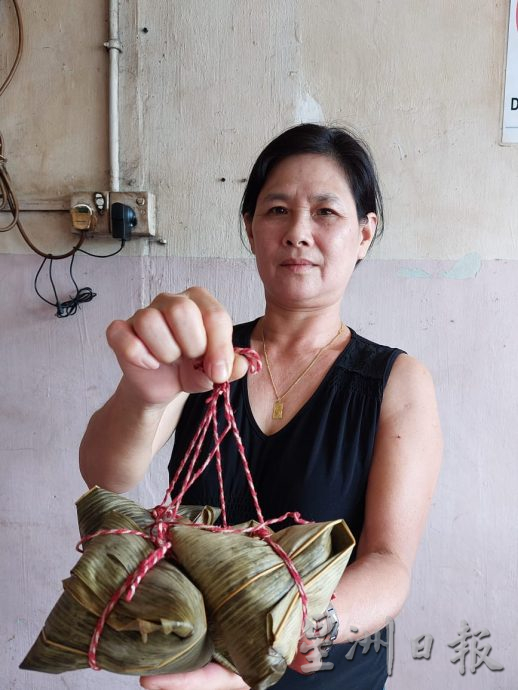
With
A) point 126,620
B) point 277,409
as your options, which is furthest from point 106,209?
point 126,620

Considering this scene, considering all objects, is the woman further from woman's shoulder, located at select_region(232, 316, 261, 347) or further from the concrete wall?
the concrete wall

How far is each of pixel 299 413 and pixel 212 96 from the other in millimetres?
978

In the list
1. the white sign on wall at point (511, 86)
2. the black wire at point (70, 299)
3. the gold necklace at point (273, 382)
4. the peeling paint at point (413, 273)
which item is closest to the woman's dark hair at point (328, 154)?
the gold necklace at point (273, 382)

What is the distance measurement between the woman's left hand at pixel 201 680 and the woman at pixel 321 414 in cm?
17

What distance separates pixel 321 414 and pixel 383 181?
80 centimetres

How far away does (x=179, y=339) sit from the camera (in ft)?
2.03

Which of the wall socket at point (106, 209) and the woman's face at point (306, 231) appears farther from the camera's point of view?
the wall socket at point (106, 209)

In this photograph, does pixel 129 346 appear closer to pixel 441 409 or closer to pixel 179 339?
pixel 179 339

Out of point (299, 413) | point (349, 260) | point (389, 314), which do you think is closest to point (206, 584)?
point (299, 413)

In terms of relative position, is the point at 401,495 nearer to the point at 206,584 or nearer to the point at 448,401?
the point at 206,584

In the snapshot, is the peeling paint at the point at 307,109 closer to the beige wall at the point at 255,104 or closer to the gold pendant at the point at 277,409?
the beige wall at the point at 255,104

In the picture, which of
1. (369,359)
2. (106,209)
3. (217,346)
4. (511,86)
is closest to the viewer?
(217,346)

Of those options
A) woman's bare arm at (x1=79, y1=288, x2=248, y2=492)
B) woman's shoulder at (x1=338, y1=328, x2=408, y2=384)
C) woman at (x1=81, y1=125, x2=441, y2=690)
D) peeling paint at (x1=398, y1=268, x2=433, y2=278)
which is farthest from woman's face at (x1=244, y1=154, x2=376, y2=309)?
peeling paint at (x1=398, y1=268, x2=433, y2=278)

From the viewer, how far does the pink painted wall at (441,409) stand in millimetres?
1481
